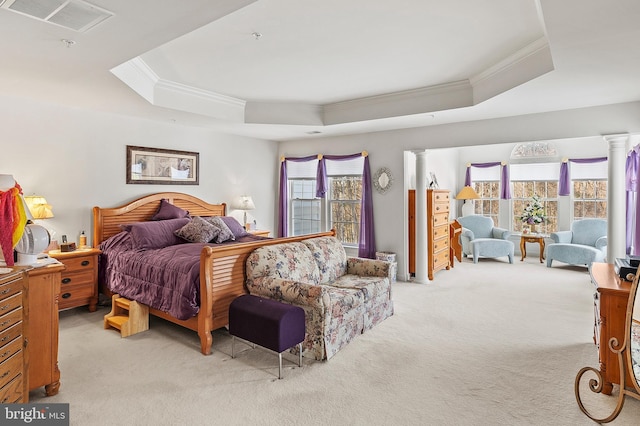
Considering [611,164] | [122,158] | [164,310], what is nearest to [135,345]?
[164,310]

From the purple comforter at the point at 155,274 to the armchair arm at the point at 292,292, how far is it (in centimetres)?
58

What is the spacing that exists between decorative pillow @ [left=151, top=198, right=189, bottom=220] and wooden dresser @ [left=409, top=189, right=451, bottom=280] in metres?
3.58

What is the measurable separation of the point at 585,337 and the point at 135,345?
14.2 ft

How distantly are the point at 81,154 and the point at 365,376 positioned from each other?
169 inches

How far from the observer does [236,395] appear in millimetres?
2521

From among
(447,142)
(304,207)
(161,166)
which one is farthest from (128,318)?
(447,142)

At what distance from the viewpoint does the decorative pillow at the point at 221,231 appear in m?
4.80

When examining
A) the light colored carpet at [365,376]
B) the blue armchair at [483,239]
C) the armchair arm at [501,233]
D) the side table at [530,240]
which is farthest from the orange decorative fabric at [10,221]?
the side table at [530,240]

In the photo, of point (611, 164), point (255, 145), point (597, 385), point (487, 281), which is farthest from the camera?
point (255, 145)

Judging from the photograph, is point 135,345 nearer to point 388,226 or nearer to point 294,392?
point 294,392

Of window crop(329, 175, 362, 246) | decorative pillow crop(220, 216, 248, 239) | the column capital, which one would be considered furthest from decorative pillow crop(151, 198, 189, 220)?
the column capital

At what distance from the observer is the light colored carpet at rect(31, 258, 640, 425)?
2.30 m

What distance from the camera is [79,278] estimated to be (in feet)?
13.7

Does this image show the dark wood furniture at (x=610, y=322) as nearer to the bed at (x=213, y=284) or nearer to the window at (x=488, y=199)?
the bed at (x=213, y=284)
